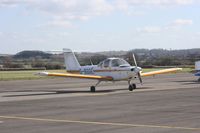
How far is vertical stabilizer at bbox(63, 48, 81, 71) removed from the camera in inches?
1368

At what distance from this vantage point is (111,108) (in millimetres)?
19125

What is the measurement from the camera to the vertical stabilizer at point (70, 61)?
34750mm

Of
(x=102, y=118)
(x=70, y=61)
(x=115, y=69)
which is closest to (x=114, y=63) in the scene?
(x=115, y=69)

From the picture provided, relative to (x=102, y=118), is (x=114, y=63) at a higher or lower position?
higher

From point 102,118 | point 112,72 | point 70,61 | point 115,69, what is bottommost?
point 102,118

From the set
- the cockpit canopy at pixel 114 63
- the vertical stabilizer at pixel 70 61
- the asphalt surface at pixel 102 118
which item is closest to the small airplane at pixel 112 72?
the cockpit canopy at pixel 114 63

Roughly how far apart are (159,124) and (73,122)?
2635 mm

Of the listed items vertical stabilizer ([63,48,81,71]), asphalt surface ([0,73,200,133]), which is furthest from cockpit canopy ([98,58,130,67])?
asphalt surface ([0,73,200,133])

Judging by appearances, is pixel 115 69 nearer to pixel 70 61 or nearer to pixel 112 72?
pixel 112 72

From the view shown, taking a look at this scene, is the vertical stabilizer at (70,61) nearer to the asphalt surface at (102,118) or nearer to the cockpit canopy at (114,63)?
the cockpit canopy at (114,63)

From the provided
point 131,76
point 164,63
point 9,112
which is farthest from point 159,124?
point 164,63

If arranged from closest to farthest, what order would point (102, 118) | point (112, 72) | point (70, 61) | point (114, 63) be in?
point (102, 118) < point (112, 72) < point (114, 63) < point (70, 61)

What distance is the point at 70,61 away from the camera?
35.1 metres

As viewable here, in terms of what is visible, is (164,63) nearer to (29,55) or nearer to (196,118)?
(29,55)
